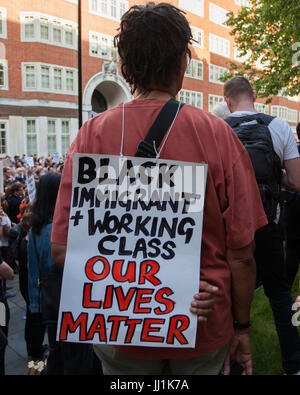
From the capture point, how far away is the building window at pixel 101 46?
87.6ft

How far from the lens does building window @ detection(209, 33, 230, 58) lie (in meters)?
36.0

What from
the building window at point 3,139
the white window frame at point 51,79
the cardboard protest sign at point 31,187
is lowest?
the cardboard protest sign at point 31,187

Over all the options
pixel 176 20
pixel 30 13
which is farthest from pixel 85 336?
pixel 30 13

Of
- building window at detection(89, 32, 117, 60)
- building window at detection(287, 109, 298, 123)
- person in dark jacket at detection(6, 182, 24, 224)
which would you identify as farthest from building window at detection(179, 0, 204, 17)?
person in dark jacket at detection(6, 182, 24, 224)

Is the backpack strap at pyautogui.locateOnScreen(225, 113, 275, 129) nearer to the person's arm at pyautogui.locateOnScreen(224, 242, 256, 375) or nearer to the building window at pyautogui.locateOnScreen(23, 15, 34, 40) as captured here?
the person's arm at pyautogui.locateOnScreen(224, 242, 256, 375)

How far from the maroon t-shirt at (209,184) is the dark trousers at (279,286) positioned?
117 centimetres

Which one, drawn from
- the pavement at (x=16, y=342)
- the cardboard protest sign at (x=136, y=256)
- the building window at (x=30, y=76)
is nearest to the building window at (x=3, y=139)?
the building window at (x=30, y=76)

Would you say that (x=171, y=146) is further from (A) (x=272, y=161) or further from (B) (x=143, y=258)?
(A) (x=272, y=161)

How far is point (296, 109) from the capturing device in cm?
5244

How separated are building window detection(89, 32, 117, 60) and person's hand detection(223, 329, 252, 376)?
2821cm

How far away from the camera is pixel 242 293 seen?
1.32 m

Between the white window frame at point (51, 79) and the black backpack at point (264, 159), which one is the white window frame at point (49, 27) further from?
the black backpack at point (264, 159)

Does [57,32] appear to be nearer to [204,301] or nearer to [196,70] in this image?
[196,70]

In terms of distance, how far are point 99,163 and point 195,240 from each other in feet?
1.42
